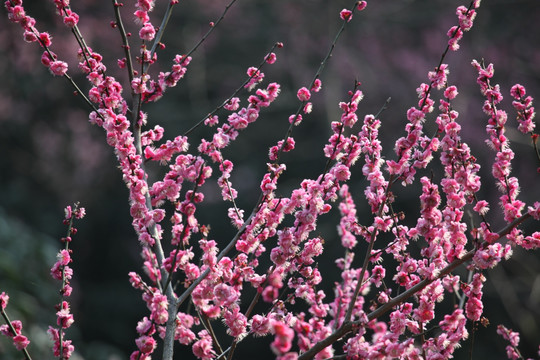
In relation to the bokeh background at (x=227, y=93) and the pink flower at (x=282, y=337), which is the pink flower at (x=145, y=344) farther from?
the bokeh background at (x=227, y=93)

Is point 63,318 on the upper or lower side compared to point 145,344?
upper

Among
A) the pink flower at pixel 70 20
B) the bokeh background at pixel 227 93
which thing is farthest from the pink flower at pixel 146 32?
the bokeh background at pixel 227 93

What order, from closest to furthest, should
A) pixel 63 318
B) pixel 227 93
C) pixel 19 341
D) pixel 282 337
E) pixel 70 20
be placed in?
pixel 282 337 < pixel 19 341 < pixel 63 318 < pixel 70 20 < pixel 227 93

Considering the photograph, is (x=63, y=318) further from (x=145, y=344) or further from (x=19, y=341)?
(x=145, y=344)

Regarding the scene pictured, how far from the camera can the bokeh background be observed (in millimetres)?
6727

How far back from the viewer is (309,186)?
1.87m

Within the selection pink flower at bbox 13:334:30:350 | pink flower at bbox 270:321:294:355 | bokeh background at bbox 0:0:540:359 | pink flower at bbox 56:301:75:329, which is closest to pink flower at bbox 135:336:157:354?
pink flower at bbox 56:301:75:329

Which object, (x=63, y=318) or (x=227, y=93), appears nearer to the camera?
(x=63, y=318)

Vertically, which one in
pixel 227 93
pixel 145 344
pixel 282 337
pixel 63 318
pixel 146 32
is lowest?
pixel 282 337

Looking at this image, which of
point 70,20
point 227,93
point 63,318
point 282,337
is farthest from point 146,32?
point 227,93

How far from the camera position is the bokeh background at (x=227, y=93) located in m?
6.73

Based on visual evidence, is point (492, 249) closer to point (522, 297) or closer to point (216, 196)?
point (522, 297)

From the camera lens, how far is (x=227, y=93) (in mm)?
9461

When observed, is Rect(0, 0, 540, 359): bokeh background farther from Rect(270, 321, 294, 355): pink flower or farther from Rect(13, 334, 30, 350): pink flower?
Rect(270, 321, 294, 355): pink flower
